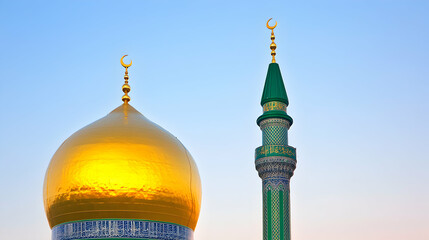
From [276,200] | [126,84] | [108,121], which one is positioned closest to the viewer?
[108,121]

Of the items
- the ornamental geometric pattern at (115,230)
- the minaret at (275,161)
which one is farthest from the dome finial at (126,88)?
the minaret at (275,161)

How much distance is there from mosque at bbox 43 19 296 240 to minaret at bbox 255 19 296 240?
14.9 feet

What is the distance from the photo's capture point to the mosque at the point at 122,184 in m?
13.3

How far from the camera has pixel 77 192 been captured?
44.3ft

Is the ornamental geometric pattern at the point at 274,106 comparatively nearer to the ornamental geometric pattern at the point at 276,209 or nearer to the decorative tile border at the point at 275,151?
the decorative tile border at the point at 275,151

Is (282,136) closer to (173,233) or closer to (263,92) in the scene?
(263,92)

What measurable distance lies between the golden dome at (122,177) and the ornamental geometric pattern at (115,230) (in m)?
0.12

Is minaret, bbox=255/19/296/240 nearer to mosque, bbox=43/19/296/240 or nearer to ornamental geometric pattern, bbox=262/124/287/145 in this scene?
ornamental geometric pattern, bbox=262/124/287/145

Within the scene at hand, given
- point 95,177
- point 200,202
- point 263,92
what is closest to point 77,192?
point 95,177

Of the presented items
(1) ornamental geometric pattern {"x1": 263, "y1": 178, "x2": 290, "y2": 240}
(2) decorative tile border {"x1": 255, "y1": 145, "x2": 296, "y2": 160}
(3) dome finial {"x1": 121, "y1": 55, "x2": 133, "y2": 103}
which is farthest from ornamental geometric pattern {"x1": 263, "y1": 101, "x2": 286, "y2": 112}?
(3) dome finial {"x1": 121, "y1": 55, "x2": 133, "y2": 103}

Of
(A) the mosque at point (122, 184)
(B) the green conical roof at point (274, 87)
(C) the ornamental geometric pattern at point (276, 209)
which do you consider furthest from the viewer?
(B) the green conical roof at point (274, 87)

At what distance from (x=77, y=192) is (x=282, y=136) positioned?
26.7ft

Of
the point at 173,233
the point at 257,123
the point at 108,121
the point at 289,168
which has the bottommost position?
the point at 173,233

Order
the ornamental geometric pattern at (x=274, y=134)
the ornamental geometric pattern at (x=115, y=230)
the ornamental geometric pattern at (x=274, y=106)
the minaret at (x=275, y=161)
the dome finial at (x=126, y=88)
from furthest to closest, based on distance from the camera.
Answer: the ornamental geometric pattern at (x=274, y=106) → the ornamental geometric pattern at (x=274, y=134) → the minaret at (x=275, y=161) → the dome finial at (x=126, y=88) → the ornamental geometric pattern at (x=115, y=230)
